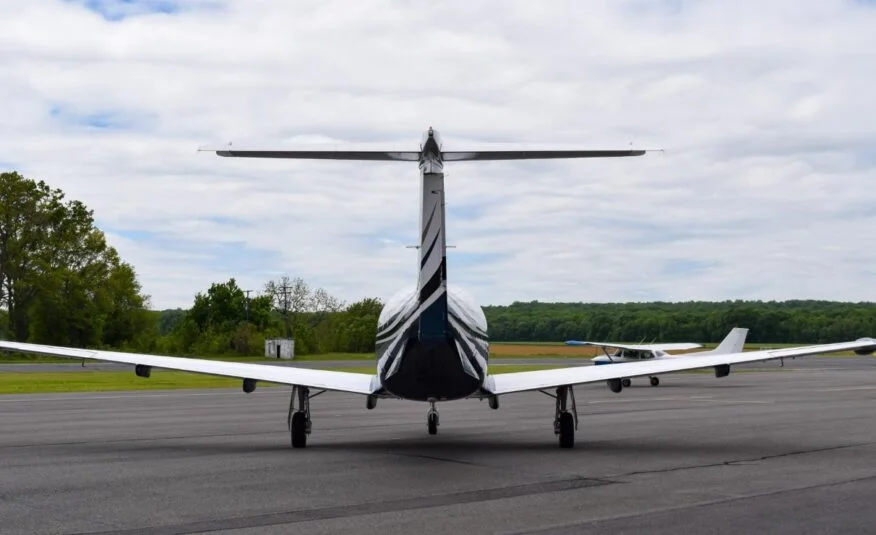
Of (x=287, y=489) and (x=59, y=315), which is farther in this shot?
(x=59, y=315)

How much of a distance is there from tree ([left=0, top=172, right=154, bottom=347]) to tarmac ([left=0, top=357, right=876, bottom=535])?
7383 centimetres

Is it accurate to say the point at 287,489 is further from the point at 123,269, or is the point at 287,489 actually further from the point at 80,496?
the point at 123,269

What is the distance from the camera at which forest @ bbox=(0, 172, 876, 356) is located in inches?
3861

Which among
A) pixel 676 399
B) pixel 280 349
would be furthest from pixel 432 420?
pixel 280 349

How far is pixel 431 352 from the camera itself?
49.6ft

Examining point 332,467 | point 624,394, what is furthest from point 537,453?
point 624,394

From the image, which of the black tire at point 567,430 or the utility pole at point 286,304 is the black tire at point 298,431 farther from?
the utility pole at point 286,304

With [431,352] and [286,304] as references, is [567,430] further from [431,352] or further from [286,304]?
[286,304]

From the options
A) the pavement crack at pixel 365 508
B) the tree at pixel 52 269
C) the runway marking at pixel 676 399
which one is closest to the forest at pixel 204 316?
the tree at pixel 52 269

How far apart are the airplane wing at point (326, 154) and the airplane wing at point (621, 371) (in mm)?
4698

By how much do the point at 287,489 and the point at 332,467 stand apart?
2528 mm

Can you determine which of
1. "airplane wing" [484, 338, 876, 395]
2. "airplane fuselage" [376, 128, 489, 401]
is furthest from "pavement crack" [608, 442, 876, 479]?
"airplane fuselage" [376, 128, 489, 401]

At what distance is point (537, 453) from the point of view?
17.8 meters

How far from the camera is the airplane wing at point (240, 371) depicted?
18.9 m
